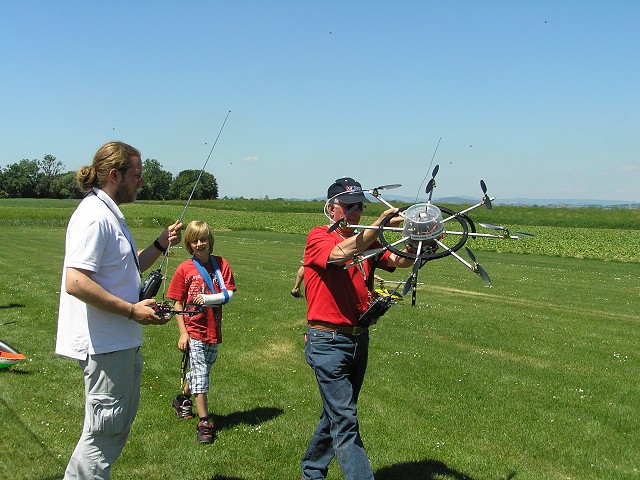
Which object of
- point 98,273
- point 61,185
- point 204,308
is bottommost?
point 204,308

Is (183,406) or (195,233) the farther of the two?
(183,406)

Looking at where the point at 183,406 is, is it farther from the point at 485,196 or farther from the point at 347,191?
the point at 485,196

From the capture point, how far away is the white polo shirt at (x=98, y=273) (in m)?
3.49

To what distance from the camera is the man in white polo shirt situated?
3492mm

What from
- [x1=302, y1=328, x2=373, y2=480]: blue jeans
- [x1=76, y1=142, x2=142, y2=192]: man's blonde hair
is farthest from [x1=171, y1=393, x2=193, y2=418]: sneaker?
[x1=76, y1=142, x2=142, y2=192]: man's blonde hair

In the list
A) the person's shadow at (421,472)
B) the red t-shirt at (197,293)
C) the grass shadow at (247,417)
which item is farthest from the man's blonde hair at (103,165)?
the grass shadow at (247,417)

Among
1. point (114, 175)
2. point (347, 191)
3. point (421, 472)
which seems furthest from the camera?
point (421, 472)

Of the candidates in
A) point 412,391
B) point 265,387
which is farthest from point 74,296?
point 412,391

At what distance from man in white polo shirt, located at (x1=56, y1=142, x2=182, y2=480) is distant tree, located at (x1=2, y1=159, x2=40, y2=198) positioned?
136243mm

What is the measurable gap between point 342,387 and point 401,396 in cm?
336

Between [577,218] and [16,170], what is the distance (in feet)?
360

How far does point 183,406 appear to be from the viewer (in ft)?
21.8

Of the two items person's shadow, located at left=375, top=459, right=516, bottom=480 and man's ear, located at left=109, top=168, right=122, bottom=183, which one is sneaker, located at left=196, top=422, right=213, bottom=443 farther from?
man's ear, located at left=109, top=168, right=122, bottom=183

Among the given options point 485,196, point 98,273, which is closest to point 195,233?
point 98,273
